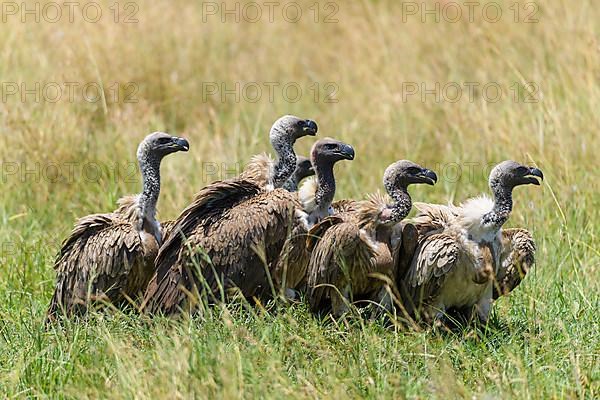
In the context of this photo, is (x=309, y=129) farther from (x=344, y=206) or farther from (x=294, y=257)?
(x=294, y=257)

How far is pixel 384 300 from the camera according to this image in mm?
6848

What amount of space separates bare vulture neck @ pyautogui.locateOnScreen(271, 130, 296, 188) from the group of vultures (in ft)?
0.46

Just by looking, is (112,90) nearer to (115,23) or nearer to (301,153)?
A: (115,23)

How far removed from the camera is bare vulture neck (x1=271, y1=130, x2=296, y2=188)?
7566 mm

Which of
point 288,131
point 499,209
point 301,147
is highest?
point 288,131

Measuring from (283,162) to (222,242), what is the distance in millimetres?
825

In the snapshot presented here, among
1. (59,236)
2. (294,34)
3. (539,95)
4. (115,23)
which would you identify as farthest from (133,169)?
(294,34)

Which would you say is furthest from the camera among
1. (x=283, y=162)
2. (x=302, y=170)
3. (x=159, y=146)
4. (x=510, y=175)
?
(x=302, y=170)

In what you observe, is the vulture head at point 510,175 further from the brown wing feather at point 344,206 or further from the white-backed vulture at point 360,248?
the brown wing feather at point 344,206

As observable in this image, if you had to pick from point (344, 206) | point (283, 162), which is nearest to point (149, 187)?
point (283, 162)

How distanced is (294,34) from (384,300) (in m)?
8.40

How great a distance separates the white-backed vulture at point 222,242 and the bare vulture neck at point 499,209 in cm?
123

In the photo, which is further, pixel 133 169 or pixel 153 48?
pixel 153 48

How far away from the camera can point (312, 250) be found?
23.0 ft
